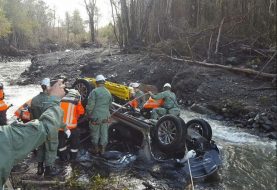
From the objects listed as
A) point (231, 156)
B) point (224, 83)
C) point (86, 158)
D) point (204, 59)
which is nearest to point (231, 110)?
point (224, 83)

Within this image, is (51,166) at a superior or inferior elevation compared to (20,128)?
inferior

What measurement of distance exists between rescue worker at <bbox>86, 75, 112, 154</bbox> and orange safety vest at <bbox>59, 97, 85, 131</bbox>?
53 centimetres

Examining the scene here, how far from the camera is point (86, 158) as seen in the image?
7750 mm

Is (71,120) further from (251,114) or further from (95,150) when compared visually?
(251,114)

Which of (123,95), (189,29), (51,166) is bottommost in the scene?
(51,166)

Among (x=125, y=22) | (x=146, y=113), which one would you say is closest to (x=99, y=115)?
(x=146, y=113)

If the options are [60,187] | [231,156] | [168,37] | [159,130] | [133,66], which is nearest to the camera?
[60,187]

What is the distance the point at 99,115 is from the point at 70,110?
823 millimetres

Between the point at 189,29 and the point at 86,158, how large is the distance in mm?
15556

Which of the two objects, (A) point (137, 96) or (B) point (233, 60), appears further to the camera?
(B) point (233, 60)

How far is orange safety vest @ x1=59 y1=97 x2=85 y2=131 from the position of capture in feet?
23.3

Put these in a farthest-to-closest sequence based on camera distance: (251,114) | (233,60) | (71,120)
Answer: (233,60)
(251,114)
(71,120)

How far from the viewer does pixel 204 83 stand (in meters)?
15.8

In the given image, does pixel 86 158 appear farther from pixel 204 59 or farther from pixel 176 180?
pixel 204 59
